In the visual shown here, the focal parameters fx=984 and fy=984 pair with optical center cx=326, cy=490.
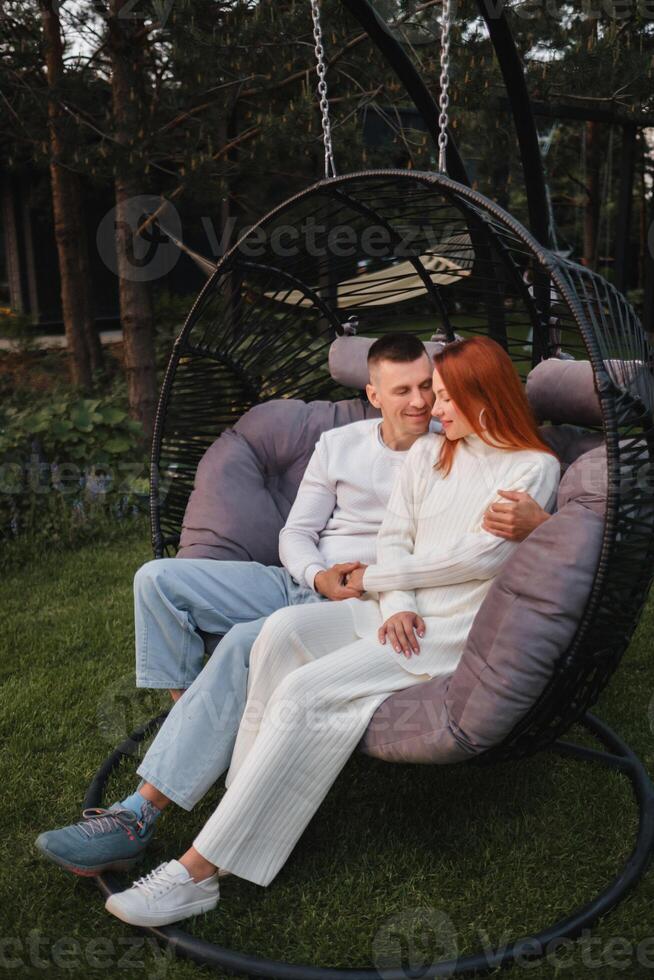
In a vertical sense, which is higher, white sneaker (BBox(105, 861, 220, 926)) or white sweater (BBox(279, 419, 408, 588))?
white sweater (BBox(279, 419, 408, 588))

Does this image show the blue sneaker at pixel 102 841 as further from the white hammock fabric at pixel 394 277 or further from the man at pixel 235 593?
the white hammock fabric at pixel 394 277

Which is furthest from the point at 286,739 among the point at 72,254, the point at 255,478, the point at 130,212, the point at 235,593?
the point at 72,254

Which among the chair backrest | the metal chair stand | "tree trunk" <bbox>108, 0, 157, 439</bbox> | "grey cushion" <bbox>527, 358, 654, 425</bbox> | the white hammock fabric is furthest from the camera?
"tree trunk" <bbox>108, 0, 157, 439</bbox>

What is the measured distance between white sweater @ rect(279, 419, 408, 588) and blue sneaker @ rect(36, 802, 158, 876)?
0.71m

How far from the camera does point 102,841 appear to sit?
1.99 metres

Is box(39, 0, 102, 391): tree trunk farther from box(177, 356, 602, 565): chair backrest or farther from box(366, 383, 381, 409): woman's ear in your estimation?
box(366, 383, 381, 409): woman's ear

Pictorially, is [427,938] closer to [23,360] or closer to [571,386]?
[571,386]

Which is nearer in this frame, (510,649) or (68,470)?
(510,649)

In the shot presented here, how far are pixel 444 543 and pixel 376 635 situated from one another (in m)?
0.25

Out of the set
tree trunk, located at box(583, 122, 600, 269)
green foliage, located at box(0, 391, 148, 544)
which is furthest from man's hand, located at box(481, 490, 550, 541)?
tree trunk, located at box(583, 122, 600, 269)

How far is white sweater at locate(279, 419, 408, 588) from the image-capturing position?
251cm

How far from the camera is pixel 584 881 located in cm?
207
